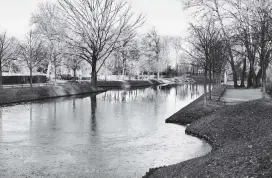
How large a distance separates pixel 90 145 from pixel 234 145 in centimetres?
631

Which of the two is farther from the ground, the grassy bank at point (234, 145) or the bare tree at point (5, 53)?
the bare tree at point (5, 53)

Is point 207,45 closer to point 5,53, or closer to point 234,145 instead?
point 234,145

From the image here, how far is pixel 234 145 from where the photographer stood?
11.4 metres

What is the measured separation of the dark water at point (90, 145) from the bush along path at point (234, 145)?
3.36 feet

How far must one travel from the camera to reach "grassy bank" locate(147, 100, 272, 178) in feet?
26.1

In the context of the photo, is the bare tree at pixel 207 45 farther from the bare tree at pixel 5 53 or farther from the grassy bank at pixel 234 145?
the bare tree at pixel 5 53

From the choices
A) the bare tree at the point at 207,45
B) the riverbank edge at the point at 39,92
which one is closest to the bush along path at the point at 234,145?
the bare tree at the point at 207,45

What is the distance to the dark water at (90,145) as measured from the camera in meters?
11.9

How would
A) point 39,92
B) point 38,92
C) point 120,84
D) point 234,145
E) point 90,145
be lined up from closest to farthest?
point 234,145 → point 90,145 → point 38,92 → point 39,92 → point 120,84

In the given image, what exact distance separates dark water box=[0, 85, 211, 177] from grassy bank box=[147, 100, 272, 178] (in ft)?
3.59

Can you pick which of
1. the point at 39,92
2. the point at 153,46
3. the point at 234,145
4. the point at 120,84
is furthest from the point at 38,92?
the point at 153,46

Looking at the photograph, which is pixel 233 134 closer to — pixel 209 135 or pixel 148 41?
pixel 209 135

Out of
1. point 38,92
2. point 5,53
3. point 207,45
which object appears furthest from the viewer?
point 5,53

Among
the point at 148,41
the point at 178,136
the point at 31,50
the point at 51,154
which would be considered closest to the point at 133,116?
the point at 178,136
